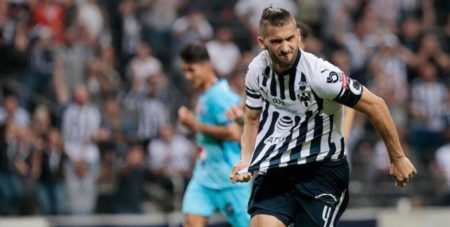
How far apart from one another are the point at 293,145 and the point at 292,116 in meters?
0.19

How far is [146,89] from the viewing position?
17.4m

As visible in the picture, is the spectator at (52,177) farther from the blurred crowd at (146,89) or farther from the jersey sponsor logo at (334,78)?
the jersey sponsor logo at (334,78)

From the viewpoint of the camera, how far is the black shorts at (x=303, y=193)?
7.75 m

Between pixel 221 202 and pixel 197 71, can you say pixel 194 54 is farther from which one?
pixel 221 202

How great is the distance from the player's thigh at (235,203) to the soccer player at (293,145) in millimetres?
1945

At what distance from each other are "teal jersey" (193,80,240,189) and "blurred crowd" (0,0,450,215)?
5672 mm

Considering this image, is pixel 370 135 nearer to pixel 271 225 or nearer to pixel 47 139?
pixel 47 139

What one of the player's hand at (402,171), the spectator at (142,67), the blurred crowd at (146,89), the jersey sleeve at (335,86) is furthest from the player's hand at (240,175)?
the spectator at (142,67)

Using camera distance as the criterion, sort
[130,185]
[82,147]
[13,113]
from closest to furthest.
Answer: [13,113], [130,185], [82,147]

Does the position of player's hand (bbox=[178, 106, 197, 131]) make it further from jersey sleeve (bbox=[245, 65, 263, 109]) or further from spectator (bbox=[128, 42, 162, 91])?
spectator (bbox=[128, 42, 162, 91])

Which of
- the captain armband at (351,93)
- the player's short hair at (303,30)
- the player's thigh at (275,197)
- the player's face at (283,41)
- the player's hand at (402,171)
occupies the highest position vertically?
the player's short hair at (303,30)

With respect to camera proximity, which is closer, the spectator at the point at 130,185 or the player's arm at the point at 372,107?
the player's arm at the point at 372,107

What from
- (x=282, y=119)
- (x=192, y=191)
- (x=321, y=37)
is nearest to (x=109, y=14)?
(x=321, y=37)

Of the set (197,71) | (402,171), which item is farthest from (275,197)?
(197,71)
